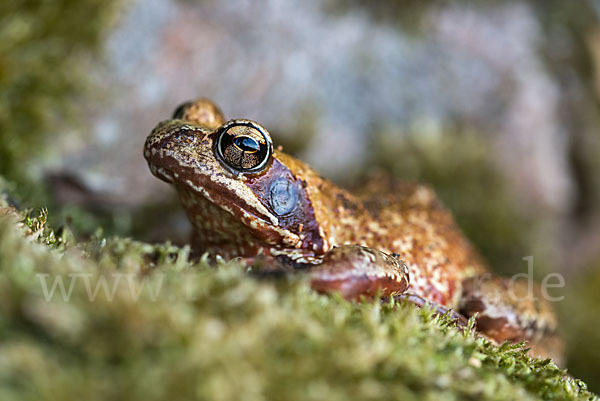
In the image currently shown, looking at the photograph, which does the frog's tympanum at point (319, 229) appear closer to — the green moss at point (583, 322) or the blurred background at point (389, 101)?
the blurred background at point (389, 101)

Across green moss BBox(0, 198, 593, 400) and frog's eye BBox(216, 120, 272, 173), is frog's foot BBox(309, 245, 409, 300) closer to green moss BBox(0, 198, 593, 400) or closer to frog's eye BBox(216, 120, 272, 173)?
green moss BBox(0, 198, 593, 400)

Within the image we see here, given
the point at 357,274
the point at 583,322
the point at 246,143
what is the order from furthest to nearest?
the point at 583,322, the point at 246,143, the point at 357,274

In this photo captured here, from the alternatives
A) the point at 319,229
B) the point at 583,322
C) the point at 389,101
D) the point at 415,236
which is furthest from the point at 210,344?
the point at 583,322

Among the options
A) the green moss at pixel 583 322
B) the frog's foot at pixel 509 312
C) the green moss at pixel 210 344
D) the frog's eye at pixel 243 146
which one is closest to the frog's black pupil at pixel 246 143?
the frog's eye at pixel 243 146

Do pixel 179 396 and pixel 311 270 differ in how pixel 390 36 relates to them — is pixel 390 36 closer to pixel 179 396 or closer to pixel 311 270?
pixel 311 270

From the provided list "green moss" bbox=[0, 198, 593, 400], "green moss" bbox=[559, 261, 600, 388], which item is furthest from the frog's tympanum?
"green moss" bbox=[559, 261, 600, 388]

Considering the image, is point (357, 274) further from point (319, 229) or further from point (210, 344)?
point (210, 344)
